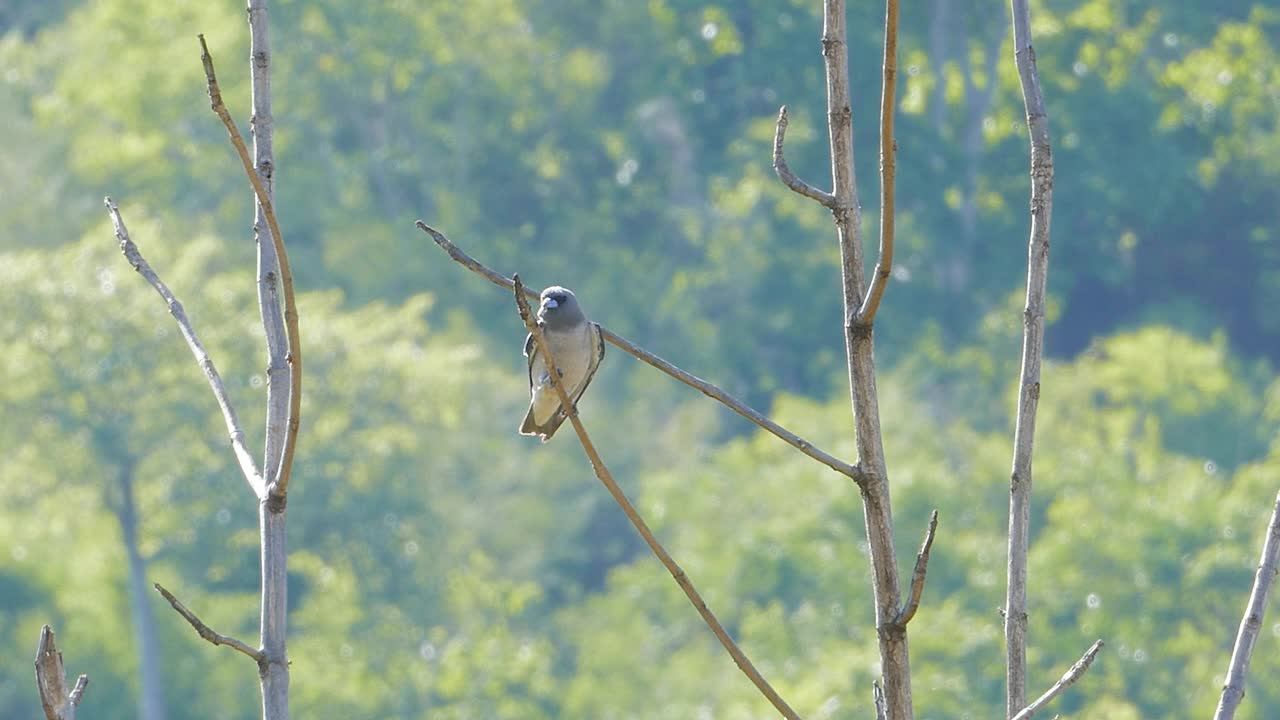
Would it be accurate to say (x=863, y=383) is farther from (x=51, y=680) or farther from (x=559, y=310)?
(x=559, y=310)

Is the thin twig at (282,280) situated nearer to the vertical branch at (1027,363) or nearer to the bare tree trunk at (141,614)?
the vertical branch at (1027,363)

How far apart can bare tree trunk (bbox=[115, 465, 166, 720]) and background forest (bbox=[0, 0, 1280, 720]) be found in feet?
0.25

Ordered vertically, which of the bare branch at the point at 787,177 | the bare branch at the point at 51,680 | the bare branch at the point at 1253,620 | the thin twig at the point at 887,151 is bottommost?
the bare branch at the point at 51,680

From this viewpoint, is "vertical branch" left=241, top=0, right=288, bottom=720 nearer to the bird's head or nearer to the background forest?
the bird's head

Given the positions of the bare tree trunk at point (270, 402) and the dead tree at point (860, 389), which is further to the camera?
the bare tree trunk at point (270, 402)

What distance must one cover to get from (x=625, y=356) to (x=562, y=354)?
117 ft

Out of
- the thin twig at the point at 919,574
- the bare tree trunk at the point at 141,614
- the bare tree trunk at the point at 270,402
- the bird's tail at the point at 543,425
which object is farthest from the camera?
the bare tree trunk at the point at 141,614

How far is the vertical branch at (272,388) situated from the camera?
8.30 ft

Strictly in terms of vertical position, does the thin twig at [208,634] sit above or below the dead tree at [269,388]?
below

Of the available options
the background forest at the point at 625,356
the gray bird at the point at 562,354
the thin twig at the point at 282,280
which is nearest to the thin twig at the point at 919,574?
the thin twig at the point at 282,280

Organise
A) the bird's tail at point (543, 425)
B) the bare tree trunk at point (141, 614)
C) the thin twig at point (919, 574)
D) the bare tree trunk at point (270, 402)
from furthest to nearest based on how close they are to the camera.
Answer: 1. the bare tree trunk at point (141, 614)
2. the bird's tail at point (543, 425)
3. the bare tree trunk at point (270, 402)
4. the thin twig at point (919, 574)

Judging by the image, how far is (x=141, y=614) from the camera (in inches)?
1224

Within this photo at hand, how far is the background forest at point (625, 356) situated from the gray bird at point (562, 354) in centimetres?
2159

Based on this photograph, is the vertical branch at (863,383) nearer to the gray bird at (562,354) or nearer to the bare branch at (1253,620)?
the bare branch at (1253,620)
